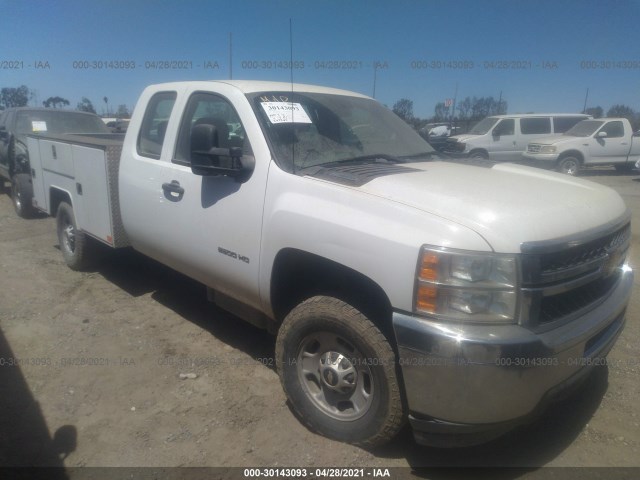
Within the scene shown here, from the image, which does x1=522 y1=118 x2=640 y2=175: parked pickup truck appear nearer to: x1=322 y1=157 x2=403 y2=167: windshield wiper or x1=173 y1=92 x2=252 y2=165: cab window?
x1=322 y1=157 x2=403 y2=167: windshield wiper

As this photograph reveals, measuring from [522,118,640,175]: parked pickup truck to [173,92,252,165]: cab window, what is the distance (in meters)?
14.0

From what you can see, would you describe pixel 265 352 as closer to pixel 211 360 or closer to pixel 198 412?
pixel 211 360

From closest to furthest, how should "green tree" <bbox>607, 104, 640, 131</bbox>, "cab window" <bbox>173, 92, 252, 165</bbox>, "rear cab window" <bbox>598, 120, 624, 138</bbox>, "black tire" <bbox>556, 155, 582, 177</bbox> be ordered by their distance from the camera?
1. "cab window" <bbox>173, 92, 252, 165</bbox>
2. "black tire" <bbox>556, 155, 582, 177</bbox>
3. "rear cab window" <bbox>598, 120, 624, 138</bbox>
4. "green tree" <bbox>607, 104, 640, 131</bbox>

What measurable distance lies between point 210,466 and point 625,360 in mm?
3119

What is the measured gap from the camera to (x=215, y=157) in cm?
292

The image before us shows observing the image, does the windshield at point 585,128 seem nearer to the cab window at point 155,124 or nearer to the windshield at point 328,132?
the windshield at point 328,132

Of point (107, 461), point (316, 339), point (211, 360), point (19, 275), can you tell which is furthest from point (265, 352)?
point (19, 275)

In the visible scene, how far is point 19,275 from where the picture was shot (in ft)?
17.6

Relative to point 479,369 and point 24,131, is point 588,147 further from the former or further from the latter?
point 479,369

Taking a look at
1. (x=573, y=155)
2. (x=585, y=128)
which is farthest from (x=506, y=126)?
(x=585, y=128)

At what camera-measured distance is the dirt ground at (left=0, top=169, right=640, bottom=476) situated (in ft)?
8.63

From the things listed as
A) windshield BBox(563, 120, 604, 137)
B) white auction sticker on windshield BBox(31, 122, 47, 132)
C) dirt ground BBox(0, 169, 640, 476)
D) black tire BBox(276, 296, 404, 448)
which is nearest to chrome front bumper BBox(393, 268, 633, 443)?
black tire BBox(276, 296, 404, 448)

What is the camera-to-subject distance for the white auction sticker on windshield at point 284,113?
313 centimetres

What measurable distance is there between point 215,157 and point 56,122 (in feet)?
25.8
